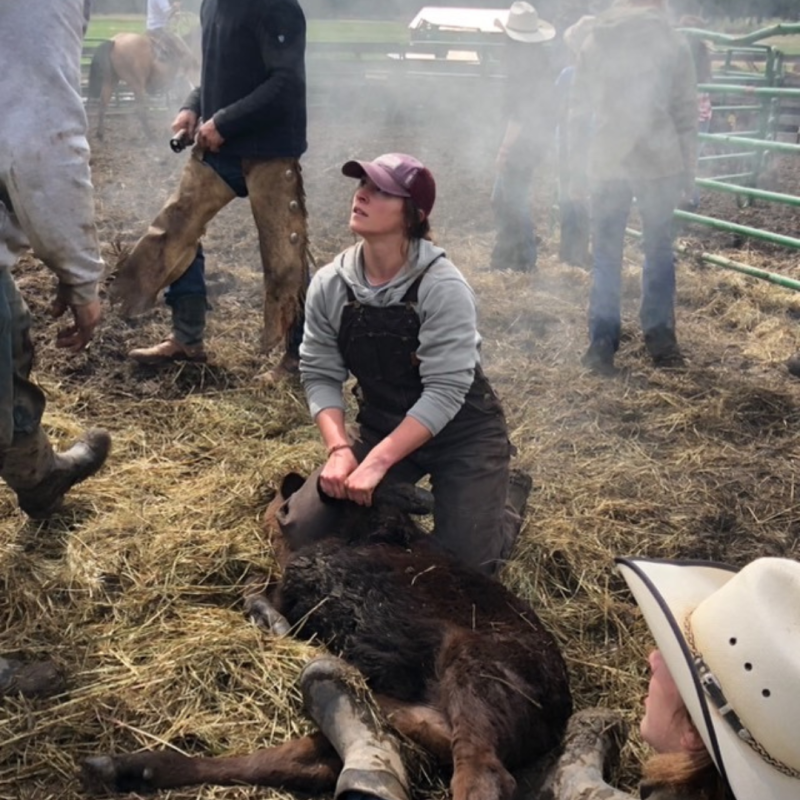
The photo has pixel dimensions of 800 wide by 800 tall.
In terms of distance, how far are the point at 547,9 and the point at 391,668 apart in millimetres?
9427

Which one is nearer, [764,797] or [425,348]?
[764,797]

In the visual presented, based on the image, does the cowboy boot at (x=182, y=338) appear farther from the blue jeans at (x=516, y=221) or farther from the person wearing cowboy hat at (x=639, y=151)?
the blue jeans at (x=516, y=221)

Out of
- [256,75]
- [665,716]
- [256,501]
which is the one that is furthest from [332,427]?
[256,75]

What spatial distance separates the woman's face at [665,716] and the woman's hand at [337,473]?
1334 mm

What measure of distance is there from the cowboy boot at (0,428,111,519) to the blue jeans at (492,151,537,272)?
13.7 feet

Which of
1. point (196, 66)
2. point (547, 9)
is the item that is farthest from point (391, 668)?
point (196, 66)

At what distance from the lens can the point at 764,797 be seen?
1.56 m

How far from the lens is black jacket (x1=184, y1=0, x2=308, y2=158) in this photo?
4.48 meters

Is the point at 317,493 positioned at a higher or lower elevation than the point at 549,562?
higher

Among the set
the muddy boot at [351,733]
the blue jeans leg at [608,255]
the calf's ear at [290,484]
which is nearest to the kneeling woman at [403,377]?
the calf's ear at [290,484]

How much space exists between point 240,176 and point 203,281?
566 mm

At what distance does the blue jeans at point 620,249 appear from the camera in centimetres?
518

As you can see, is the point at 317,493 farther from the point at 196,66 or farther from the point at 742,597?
the point at 196,66

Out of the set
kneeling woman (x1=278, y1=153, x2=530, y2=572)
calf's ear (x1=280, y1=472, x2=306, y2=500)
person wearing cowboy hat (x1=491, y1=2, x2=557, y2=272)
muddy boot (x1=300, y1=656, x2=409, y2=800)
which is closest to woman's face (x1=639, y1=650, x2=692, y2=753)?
muddy boot (x1=300, y1=656, x2=409, y2=800)
